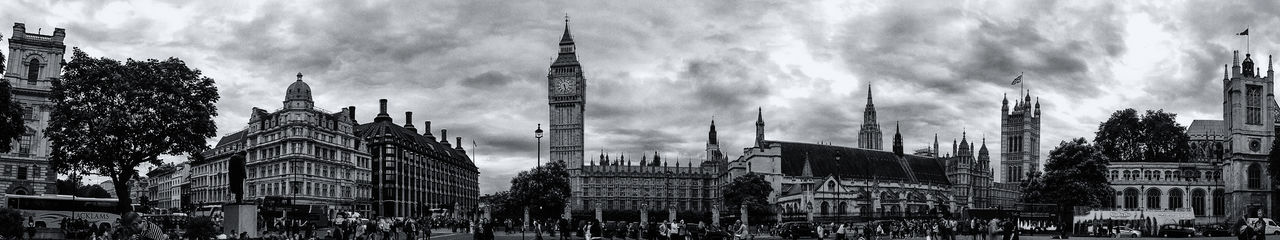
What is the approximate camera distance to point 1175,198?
110938 mm

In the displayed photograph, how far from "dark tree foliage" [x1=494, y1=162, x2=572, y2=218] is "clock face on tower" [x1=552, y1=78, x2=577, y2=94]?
7288 cm

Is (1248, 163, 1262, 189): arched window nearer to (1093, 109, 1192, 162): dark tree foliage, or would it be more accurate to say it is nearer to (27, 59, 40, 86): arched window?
(1093, 109, 1192, 162): dark tree foliage

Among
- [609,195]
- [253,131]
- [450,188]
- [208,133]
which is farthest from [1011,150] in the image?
[208,133]

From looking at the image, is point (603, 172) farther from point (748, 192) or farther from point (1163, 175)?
point (1163, 175)

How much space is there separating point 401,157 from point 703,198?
2718 inches

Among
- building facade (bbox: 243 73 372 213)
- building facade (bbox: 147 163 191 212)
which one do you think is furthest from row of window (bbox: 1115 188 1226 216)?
building facade (bbox: 147 163 191 212)

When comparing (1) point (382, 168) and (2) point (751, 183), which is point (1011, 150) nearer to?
(2) point (751, 183)

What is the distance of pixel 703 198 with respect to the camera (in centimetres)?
17500

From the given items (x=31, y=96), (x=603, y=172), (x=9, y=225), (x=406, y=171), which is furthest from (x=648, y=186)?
(x=9, y=225)

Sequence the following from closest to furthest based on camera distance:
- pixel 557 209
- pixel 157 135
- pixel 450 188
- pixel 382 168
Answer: pixel 157 135 → pixel 557 209 → pixel 382 168 → pixel 450 188

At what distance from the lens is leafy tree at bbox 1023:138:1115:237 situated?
274 ft

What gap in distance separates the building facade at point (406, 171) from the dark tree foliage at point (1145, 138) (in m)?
69.5

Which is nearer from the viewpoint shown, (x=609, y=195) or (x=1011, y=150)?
(x=609, y=195)

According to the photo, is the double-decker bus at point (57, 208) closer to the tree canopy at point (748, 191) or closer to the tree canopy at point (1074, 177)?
the tree canopy at point (1074, 177)
